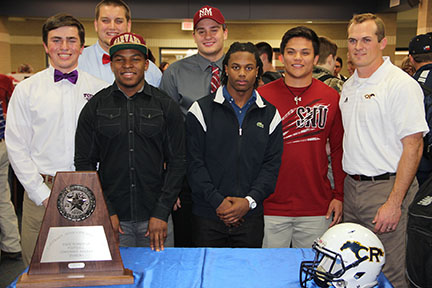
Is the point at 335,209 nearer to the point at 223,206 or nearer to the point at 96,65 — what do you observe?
the point at 223,206

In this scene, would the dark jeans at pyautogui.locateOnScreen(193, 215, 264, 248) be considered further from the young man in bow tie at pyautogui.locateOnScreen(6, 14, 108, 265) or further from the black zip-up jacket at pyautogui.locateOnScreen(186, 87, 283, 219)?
the young man in bow tie at pyautogui.locateOnScreen(6, 14, 108, 265)

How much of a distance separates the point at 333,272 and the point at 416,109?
→ 4.17ft

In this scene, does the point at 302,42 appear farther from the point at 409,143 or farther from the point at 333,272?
the point at 333,272

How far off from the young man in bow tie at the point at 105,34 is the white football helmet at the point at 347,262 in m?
2.02

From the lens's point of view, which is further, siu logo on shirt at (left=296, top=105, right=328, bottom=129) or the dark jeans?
siu logo on shirt at (left=296, top=105, right=328, bottom=129)

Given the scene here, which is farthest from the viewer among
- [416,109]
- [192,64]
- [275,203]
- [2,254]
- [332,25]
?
[332,25]

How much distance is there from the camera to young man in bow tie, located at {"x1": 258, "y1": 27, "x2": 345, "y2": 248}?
2.67 meters

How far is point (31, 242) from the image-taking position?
2572 mm

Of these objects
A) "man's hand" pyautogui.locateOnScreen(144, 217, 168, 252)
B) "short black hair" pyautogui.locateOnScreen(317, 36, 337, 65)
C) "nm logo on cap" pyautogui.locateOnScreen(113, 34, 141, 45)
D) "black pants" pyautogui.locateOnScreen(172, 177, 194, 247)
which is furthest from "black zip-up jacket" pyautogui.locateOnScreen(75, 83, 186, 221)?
"short black hair" pyautogui.locateOnScreen(317, 36, 337, 65)

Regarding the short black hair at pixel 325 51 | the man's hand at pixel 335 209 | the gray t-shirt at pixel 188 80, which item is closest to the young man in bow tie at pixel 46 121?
the gray t-shirt at pixel 188 80

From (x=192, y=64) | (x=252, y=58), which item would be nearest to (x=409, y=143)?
(x=252, y=58)

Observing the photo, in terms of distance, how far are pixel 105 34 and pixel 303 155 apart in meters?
1.77

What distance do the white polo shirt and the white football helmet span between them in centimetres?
90

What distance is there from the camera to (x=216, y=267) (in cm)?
182
